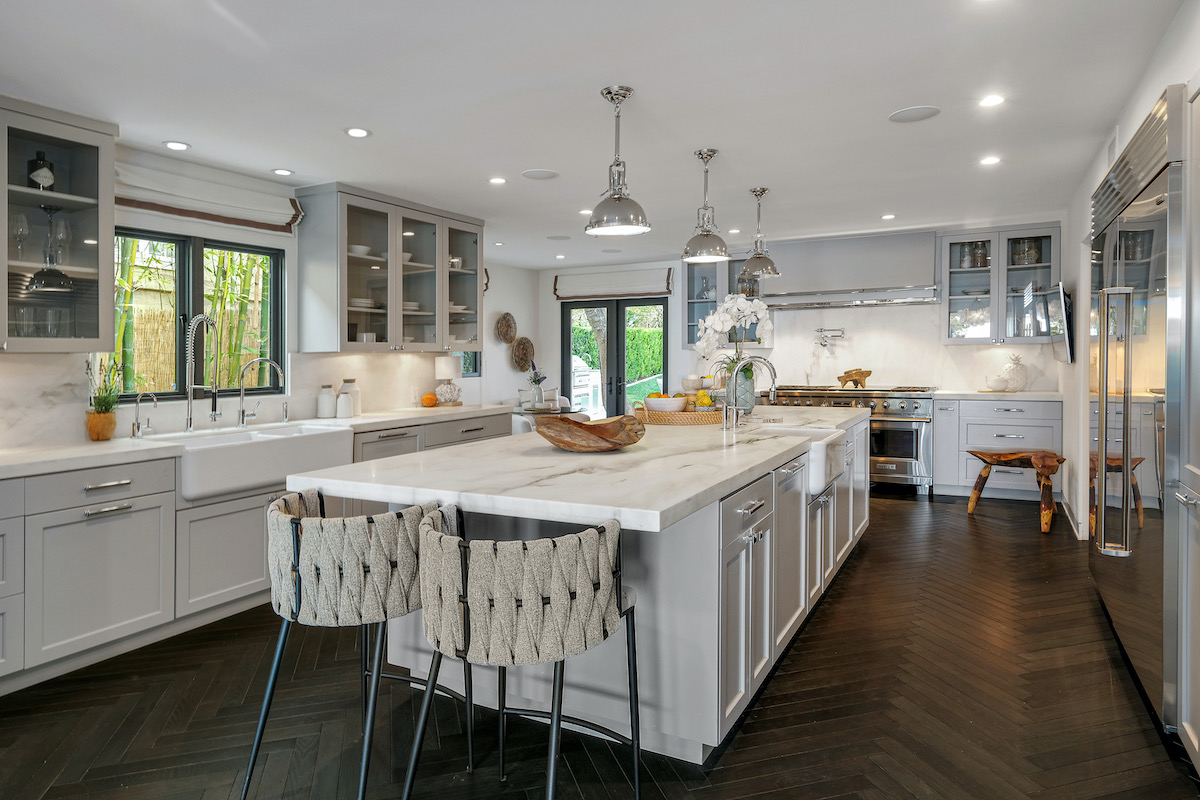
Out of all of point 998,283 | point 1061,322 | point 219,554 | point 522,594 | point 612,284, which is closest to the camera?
point 522,594

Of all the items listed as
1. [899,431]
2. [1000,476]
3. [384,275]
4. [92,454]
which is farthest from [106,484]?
[1000,476]

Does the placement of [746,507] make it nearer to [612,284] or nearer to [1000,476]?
[1000,476]

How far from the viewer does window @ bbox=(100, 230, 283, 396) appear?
4008 mm

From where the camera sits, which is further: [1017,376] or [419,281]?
[1017,376]

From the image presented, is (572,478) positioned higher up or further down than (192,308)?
further down

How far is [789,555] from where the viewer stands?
9.57ft

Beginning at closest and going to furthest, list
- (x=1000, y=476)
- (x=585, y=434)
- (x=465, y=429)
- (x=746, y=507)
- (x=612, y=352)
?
(x=746, y=507) < (x=585, y=434) < (x=465, y=429) < (x=1000, y=476) < (x=612, y=352)

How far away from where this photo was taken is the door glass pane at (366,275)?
4797mm

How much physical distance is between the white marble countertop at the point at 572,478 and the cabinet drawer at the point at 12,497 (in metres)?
1.40

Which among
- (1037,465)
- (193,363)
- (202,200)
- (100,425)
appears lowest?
(1037,465)

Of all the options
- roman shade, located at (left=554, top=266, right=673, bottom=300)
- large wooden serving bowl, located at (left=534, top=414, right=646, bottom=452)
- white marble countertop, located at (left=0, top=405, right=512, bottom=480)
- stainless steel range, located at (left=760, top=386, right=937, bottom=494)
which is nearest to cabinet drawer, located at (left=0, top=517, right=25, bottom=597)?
white marble countertop, located at (left=0, top=405, right=512, bottom=480)

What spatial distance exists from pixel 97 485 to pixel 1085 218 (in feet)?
19.0

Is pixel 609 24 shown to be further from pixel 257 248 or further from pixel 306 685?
pixel 257 248

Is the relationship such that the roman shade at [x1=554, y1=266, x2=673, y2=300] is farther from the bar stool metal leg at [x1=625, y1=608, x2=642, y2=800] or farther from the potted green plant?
the bar stool metal leg at [x1=625, y1=608, x2=642, y2=800]
